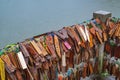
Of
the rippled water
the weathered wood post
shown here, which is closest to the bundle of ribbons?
the weathered wood post

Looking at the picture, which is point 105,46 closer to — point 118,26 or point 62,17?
point 118,26

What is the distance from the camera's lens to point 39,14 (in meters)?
3.47

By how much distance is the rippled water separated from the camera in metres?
3.18

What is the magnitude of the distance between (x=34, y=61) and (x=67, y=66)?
53cm

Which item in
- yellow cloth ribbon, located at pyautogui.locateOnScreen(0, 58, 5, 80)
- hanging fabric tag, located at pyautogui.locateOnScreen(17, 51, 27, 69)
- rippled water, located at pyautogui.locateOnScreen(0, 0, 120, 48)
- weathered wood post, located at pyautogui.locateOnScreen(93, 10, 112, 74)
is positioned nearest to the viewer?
yellow cloth ribbon, located at pyautogui.locateOnScreen(0, 58, 5, 80)

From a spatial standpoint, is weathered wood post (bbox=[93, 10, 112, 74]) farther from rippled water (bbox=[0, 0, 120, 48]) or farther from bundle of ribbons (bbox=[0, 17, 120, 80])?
rippled water (bbox=[0, 0, 120, 48])

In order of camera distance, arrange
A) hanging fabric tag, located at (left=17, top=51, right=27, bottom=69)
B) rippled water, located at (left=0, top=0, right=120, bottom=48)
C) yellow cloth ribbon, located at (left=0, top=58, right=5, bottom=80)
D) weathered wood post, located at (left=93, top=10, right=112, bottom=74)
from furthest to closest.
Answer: rippled water, located at (left=0, top=0, right=120, bottom=48) < weathered wood post, located at (left=93, top=10, right=112, bottom=74) < hanging fabric tag, located at (left=17, top=51, right=27, bottom=69) < yellow cloth ribbon, located at (left=0, top=58, right=5, bottom=80)

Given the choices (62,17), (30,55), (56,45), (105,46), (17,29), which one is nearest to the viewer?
(30,55)

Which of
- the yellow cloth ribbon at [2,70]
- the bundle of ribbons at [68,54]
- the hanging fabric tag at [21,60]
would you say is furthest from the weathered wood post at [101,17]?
the yellow cloth ribbon at [2,70]

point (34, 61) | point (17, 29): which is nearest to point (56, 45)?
point (34, 61)

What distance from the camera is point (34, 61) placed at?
5.89 feet

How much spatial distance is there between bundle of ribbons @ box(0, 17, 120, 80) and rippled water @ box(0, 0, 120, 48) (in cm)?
130

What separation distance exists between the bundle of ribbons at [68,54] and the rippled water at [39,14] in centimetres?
130

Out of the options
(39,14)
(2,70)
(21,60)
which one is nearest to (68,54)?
(21,60)
